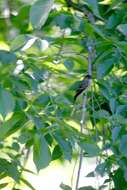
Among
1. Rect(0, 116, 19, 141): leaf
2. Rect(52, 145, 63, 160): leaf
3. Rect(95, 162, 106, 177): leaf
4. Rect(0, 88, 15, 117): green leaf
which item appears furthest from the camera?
Rect(52, 145, 63, 160): leaf

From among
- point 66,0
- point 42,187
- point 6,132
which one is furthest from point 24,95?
point 42,187

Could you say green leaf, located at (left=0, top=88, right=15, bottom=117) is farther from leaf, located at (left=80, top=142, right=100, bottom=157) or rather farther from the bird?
the bird

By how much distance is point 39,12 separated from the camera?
930mm

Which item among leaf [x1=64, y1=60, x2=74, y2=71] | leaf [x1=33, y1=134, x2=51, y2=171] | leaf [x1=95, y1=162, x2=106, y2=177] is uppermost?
leaf [x1=64, y1=60, x2=74, y2=71]

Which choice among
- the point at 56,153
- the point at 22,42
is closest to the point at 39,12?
the point at 22,42

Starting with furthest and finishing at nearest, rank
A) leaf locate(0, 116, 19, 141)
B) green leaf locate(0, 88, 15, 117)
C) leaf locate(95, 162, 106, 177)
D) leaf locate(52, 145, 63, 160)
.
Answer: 1. leaf locate(52, 145, 63, 160)
2. leaf locate(95, 162, 106, 177)
3. leaf locate(0, 116, 19, 141)
4. green leaf locate(0, 88, 15, 117)

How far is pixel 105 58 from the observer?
3.72ft

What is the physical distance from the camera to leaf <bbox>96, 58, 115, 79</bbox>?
111cm

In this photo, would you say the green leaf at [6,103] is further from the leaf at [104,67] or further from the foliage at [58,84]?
the leaf at [104,67]

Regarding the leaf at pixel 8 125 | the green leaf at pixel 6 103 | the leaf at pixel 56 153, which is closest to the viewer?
the green leaf at pixel 6 103

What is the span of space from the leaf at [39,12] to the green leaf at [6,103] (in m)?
0.13

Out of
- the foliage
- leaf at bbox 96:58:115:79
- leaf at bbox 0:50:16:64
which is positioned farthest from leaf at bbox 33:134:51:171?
leaf at bbox 96:58:115:79

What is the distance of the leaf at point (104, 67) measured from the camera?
1114 millimetres

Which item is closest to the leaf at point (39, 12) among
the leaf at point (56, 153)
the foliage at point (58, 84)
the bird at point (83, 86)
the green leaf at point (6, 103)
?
the foliage at point (58, 84)
